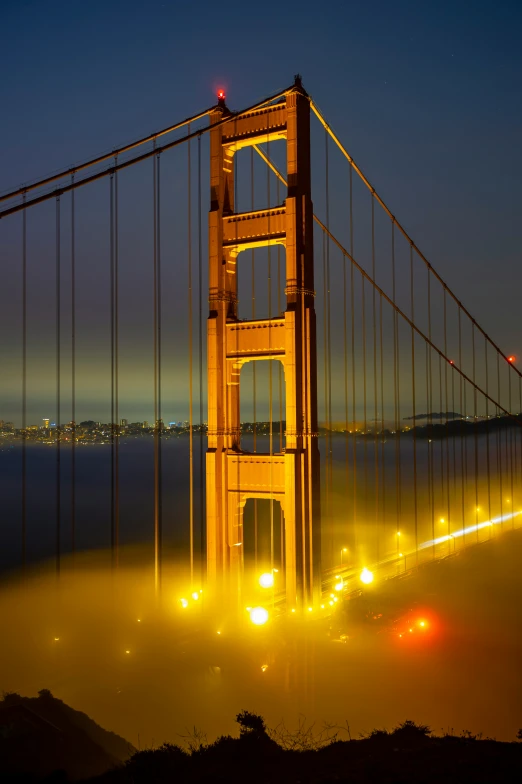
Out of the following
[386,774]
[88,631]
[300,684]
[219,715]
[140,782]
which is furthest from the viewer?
[88,631]

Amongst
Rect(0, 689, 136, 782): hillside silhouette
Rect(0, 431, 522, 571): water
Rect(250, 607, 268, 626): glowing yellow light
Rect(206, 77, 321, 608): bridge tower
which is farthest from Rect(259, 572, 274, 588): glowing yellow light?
Rect(0, 689, 136, 782): hillside silhouette

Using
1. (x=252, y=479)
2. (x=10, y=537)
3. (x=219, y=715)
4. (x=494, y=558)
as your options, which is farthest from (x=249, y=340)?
(x=10, y=537)

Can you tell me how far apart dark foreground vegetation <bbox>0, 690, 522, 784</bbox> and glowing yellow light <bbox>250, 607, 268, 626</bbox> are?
16.7 feet

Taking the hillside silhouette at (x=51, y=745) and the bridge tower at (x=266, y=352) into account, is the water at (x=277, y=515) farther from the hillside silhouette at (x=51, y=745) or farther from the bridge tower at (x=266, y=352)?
the hillside silhouette at (x=51, y=745)

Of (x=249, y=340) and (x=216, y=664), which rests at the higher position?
(x=249, y=340)

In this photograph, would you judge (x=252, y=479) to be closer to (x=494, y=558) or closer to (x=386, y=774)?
(x=386, y=774)

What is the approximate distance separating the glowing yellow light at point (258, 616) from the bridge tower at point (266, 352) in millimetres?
1086

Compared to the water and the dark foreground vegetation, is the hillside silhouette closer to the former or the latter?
the dark foreground vegetation

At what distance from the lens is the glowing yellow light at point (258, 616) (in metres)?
15.3

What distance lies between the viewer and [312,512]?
53.1 ft

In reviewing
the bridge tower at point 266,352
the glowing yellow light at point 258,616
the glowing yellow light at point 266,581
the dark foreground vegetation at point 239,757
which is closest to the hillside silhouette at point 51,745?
the dark foreground vegetation at point 239,757

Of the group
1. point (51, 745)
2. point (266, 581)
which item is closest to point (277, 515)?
point (266, 581)

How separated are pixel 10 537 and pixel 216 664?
130 ft

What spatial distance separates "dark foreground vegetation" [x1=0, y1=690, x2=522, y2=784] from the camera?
7.18 meters
